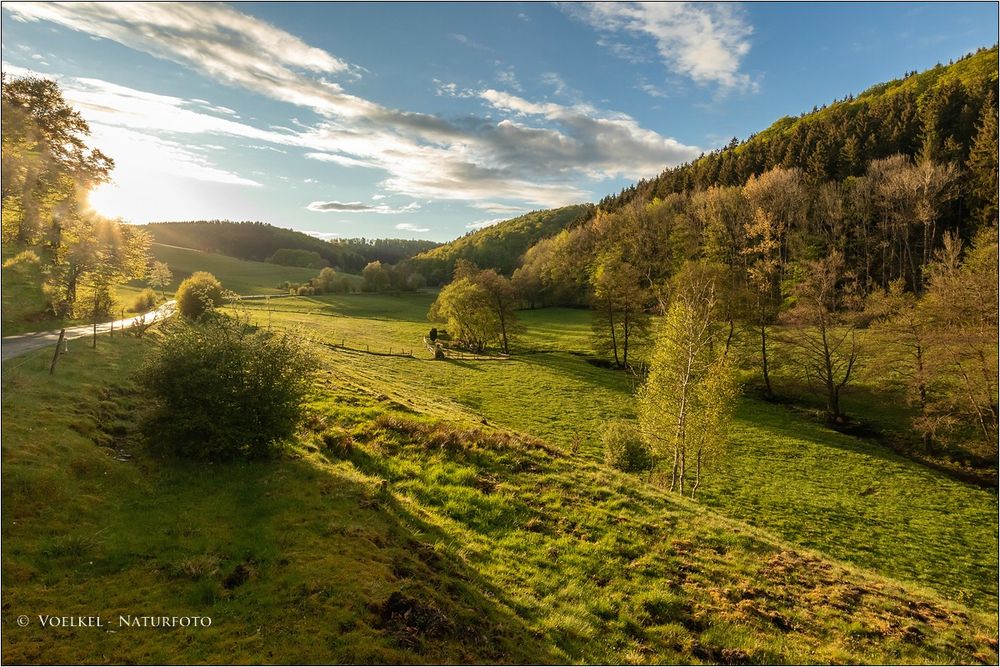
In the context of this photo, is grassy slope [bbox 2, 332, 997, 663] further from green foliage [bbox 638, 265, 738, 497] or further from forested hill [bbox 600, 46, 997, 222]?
forested hill [bbox 600, 46, 997, 222]

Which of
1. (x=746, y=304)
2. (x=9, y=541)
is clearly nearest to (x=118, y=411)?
(x=9, y=541)

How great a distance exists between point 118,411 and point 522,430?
24.9 meters

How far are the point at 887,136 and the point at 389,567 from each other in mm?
129659

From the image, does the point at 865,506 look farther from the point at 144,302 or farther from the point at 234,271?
the point at 234,271

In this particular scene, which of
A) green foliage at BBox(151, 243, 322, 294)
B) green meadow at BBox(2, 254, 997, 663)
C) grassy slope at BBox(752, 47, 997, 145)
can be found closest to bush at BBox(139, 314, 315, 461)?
green meadow at BBox(2, 254, 997, 663)

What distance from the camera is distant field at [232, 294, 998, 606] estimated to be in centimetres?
2234

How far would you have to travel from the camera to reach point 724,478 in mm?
30312

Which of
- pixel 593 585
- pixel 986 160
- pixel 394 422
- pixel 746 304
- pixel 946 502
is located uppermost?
pixel 986 160

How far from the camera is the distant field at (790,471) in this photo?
22344 millimetres

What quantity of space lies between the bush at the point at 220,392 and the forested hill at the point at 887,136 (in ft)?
336

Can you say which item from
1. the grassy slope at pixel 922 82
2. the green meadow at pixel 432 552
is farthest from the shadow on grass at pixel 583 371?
the grassy slope at pixel 922 82

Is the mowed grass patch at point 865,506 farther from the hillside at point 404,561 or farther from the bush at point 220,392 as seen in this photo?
the bush at point 220,392

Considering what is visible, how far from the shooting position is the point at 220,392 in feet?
54.9

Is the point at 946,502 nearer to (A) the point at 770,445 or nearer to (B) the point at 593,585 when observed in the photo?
(A) the point at 770,445
